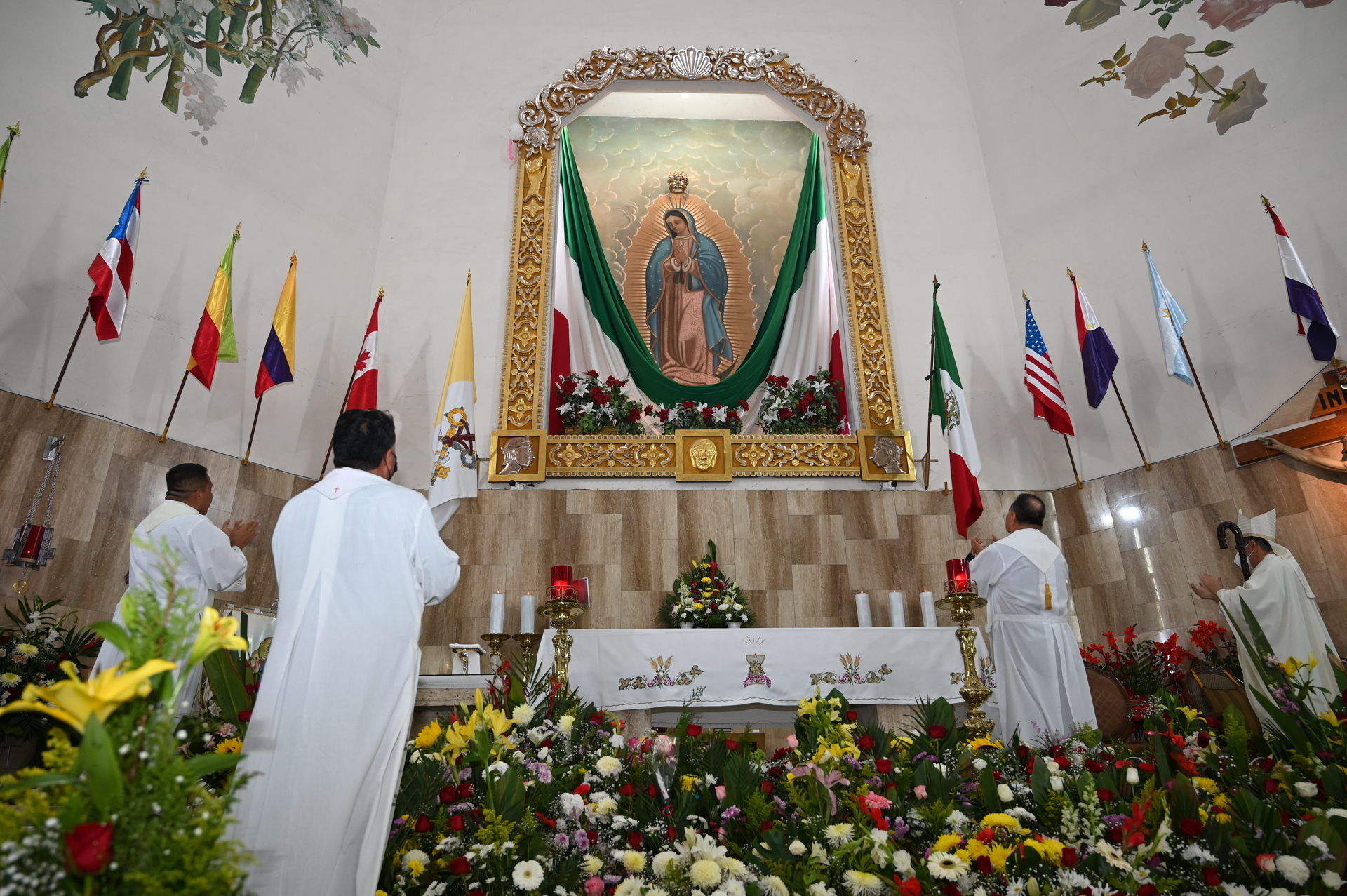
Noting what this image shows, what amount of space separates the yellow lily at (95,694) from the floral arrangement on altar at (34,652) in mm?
3099

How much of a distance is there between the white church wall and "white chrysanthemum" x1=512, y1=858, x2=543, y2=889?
20.6 ft

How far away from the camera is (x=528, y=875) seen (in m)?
2.26

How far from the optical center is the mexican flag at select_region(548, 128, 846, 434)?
26.8ft

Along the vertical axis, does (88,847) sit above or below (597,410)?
below

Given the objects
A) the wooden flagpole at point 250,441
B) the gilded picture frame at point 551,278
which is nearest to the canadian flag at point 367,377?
the wooden flagpole at point 250,441

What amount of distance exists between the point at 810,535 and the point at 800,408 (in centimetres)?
125

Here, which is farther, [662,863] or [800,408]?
[800,408]

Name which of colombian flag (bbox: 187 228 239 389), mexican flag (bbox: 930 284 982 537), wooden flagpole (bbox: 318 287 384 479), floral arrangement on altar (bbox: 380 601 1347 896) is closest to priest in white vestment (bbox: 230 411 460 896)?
floral arrangement on altar (bbox: 380 601 1347 896)

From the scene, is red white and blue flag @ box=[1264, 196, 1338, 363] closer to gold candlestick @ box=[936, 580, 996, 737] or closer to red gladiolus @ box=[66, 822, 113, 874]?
gold candlestick @ box=[936, 580, 996, 737]

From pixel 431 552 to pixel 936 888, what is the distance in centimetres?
180

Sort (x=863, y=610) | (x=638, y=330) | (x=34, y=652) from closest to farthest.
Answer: (x=34, y=652) → (x=863, y=610) → (x=638, y=330)

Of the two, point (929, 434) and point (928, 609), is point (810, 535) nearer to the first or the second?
point (928, 609)

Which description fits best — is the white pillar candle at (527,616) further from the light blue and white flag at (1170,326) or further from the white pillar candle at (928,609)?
the light blue and white flag at (1170,326)

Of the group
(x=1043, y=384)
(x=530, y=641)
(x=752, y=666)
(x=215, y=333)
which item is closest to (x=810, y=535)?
(x=752, y=666)
